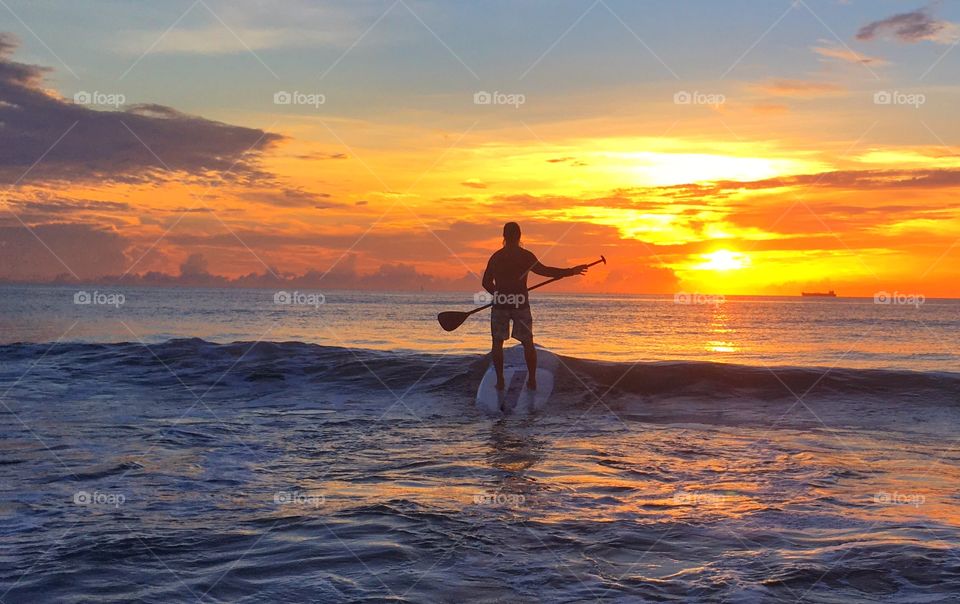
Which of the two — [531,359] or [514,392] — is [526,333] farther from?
[514,392]

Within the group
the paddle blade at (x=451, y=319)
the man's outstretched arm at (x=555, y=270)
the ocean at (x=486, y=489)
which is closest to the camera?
the ocean at (x=486, y=489)

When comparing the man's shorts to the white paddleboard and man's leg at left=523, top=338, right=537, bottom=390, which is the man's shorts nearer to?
man's leg at left=523, top=338, right=537, bottom=390

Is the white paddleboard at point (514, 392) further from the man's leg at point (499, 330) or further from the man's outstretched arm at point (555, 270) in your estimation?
the man's outstretched arm at point (555, 270)

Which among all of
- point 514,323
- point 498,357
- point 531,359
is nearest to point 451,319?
point 498,357

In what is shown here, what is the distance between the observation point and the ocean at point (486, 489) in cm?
477

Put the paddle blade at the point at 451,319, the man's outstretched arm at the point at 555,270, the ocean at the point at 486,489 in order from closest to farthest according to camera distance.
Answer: the ocean at the point at 486,489, the man's outstretched arm at the point at 555,270, the paddle blade at the point at 451,319

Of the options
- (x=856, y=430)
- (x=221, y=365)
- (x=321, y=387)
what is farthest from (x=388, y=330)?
(x=856, y=430)

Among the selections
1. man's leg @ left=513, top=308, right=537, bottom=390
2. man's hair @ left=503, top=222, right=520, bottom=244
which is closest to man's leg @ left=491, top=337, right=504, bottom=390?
man's leg @ left=513, top=308, right=537, bottom=390

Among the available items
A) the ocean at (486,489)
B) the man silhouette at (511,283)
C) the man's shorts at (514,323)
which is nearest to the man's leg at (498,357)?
the man silhouette at (511,283)

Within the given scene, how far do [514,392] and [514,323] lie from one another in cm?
130

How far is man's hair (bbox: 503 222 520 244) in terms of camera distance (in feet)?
40.3

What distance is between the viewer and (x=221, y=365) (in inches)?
744

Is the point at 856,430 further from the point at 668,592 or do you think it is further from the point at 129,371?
the point at 129,371

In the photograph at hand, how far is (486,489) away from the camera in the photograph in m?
7.02
